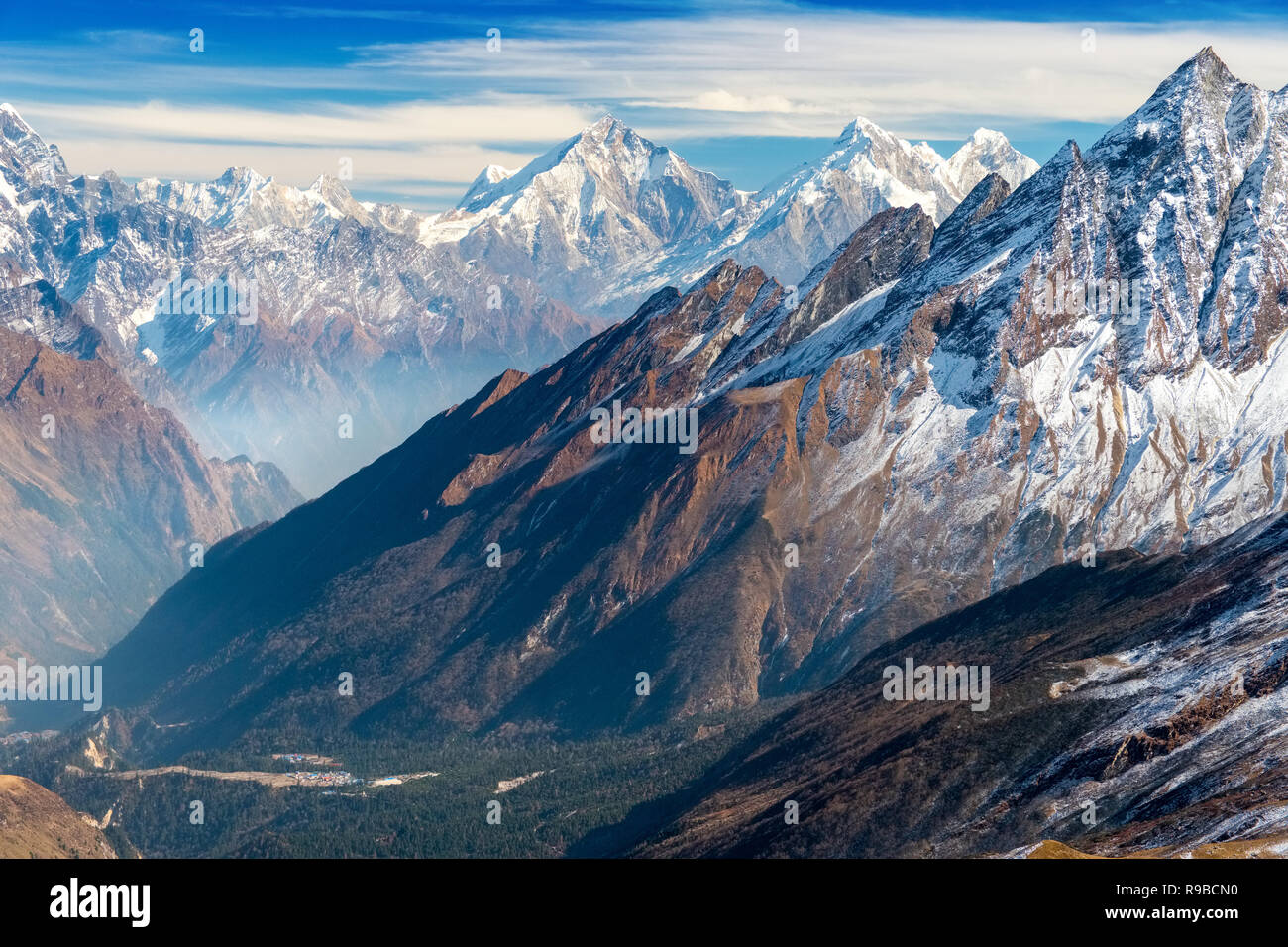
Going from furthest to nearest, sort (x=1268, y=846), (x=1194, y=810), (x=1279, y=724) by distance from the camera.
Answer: (x=1279, y=724) < (x=1194, y=810) < (x=1268, y=846)
